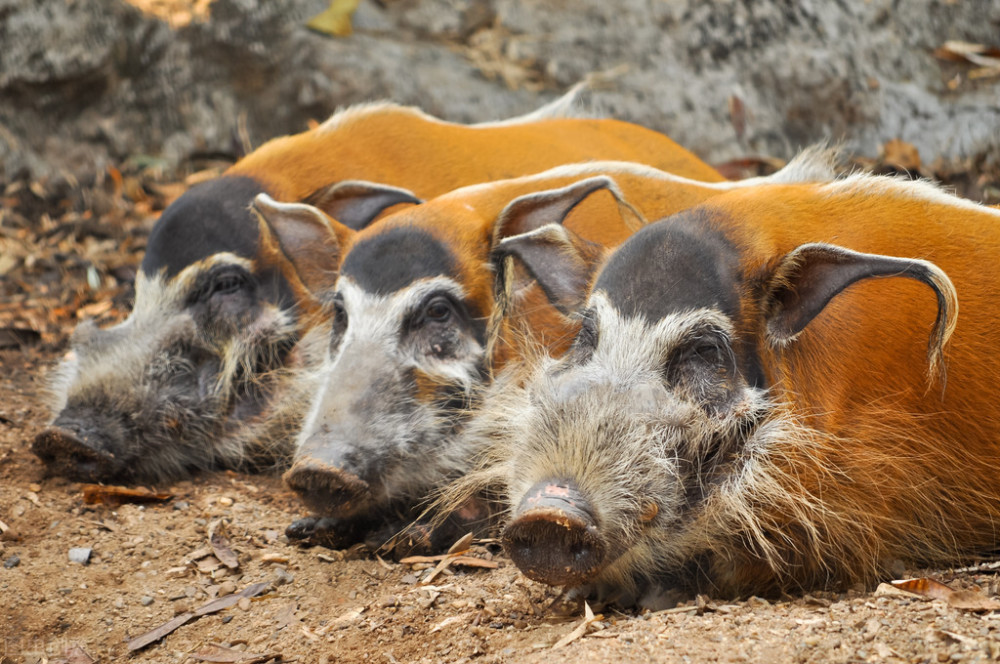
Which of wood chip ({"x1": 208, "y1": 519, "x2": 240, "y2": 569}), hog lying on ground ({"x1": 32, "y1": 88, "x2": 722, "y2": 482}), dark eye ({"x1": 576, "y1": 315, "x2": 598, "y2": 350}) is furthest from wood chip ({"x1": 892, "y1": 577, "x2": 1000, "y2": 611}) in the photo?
hog lying on ground ({"x1": 32, "y1": 88, "x2": 722, "y2": 482})

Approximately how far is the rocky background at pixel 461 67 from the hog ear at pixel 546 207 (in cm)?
337

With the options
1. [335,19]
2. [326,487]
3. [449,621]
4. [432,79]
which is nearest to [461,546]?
[326,487]

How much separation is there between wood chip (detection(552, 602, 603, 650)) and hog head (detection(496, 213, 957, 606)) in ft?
0.35

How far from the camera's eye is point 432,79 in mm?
7340

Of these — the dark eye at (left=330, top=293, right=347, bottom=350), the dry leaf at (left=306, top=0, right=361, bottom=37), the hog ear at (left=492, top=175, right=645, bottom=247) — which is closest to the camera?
the hog ear at (left=492, top=175, right=645, bottom=247)

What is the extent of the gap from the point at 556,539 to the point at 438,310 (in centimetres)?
141

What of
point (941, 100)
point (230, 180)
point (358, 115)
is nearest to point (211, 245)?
point (230, 180)

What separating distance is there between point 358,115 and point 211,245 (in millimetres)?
1101

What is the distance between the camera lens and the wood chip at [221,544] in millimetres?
3701

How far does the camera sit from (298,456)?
11.8ft

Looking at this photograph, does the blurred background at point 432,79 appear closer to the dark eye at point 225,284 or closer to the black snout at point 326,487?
the dark eye at point 225,284

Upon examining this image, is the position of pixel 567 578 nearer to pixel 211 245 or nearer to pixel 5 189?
pixel 211 245

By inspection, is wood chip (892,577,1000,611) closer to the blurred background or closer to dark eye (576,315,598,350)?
dark eye (576,315,598,350)

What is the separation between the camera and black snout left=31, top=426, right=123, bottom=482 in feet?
13.9
